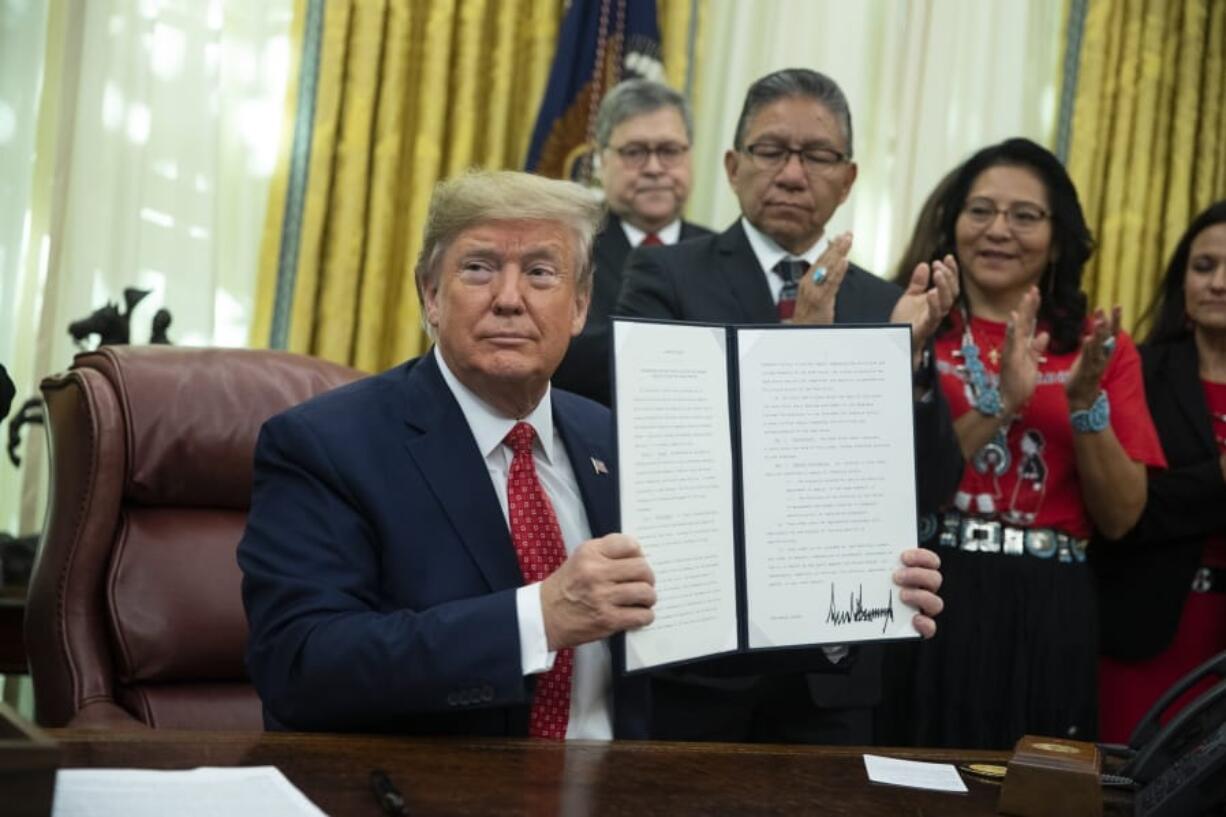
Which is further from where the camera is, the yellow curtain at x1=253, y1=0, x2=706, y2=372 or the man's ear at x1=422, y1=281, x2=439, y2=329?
the yellow curtain at x1=253, y1=0, x2=706, y2=372

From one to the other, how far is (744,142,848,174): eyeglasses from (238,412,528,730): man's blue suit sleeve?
4.03 ft

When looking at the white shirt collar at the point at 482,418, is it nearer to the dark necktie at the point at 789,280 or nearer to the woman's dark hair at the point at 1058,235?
the dark necktie at the point at 789,280

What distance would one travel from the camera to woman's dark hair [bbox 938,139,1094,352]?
3.31 meters

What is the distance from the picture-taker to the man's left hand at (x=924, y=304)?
2701 millimetres

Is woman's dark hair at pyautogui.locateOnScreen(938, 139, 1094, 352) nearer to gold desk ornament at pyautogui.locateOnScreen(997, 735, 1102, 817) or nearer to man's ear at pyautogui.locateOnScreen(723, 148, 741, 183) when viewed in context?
man's ear at pyautogui.locateOnScreen(723, 148, 741, 183)

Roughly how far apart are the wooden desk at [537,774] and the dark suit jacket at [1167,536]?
1638 millimetres

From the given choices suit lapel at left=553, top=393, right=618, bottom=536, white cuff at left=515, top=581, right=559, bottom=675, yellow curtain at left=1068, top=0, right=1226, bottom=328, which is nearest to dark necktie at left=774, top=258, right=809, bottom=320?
suit lapel at left=553, top=393, right=618, bottom=536

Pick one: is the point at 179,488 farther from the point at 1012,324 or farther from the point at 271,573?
the point at 1012,324

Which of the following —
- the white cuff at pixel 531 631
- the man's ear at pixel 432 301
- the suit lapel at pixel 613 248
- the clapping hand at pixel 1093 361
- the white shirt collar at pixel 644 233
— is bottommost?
the white cuff at pixel 531 631

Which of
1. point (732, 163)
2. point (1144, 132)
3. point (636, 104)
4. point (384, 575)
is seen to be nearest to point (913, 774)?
point (384, 575)

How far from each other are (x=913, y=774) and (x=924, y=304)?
1.03 metres

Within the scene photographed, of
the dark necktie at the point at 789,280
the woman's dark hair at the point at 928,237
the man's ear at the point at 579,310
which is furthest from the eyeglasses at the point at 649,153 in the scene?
the man's ear at the point at 579,310

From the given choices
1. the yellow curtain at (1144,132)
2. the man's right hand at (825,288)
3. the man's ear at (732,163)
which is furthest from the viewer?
the yellow curtain at (1144,132)

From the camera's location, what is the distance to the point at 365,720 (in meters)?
1.91
